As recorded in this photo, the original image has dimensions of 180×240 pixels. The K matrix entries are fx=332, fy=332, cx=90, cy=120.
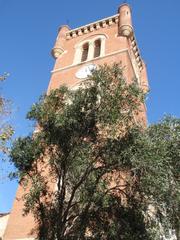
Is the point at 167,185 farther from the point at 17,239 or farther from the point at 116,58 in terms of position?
the point at 116,58

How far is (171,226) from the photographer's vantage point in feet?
35.0

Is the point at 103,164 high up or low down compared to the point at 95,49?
down

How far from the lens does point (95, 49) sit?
29781 millimetres

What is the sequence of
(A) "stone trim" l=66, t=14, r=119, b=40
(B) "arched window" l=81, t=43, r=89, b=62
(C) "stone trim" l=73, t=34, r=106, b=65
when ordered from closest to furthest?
(C) "stone trim" l=73, t=34, r=106, b=65
(B) "arched window" l=81, t=43, r=89, b=62
(A) "stone trim" l=66, t=14, r=119, b=40

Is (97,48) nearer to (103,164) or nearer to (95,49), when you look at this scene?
(95,49)

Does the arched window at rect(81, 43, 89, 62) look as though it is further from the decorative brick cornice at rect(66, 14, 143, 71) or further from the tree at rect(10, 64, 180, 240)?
the tree at rect(10, 64, 180, 240)

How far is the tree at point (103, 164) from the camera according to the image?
10.1 meters

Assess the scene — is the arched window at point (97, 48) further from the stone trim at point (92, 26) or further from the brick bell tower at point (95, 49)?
the stone trim at point (92, 26)

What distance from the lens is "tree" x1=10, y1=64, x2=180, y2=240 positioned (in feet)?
33.2

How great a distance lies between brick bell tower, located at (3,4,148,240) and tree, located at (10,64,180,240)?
479 inches

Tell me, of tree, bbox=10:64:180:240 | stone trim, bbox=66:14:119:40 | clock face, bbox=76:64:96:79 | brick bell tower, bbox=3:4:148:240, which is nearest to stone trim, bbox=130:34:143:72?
brick bell tower, bbox=3:4:148:240

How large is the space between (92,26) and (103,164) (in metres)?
24.2

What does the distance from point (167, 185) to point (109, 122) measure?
8.48ft

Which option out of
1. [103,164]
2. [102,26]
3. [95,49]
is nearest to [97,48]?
[95,49]
